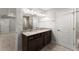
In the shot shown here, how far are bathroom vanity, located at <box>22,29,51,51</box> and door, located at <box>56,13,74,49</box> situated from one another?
217mm

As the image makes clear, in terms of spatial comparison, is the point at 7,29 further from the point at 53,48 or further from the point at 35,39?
the point at 53,48

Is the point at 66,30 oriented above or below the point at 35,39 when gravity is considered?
above

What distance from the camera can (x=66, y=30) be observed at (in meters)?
1.73

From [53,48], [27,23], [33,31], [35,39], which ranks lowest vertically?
[53,48]

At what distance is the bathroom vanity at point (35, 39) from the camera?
1.72 metres

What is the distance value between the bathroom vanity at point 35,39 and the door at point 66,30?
0.71ft

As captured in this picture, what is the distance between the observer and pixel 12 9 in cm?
173

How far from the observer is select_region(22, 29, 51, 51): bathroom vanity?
5.65 feet

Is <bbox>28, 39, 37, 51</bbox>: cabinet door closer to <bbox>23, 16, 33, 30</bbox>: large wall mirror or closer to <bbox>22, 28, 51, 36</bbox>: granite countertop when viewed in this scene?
<bbox>22, 28, 51, 36</bbox>: granite countertop

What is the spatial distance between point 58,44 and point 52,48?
142mm

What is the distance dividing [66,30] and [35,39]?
24.5 inches

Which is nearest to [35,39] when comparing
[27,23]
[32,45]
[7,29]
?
[32,45]

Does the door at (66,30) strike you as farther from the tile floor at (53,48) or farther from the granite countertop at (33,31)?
the granite countertop at (33,31)
